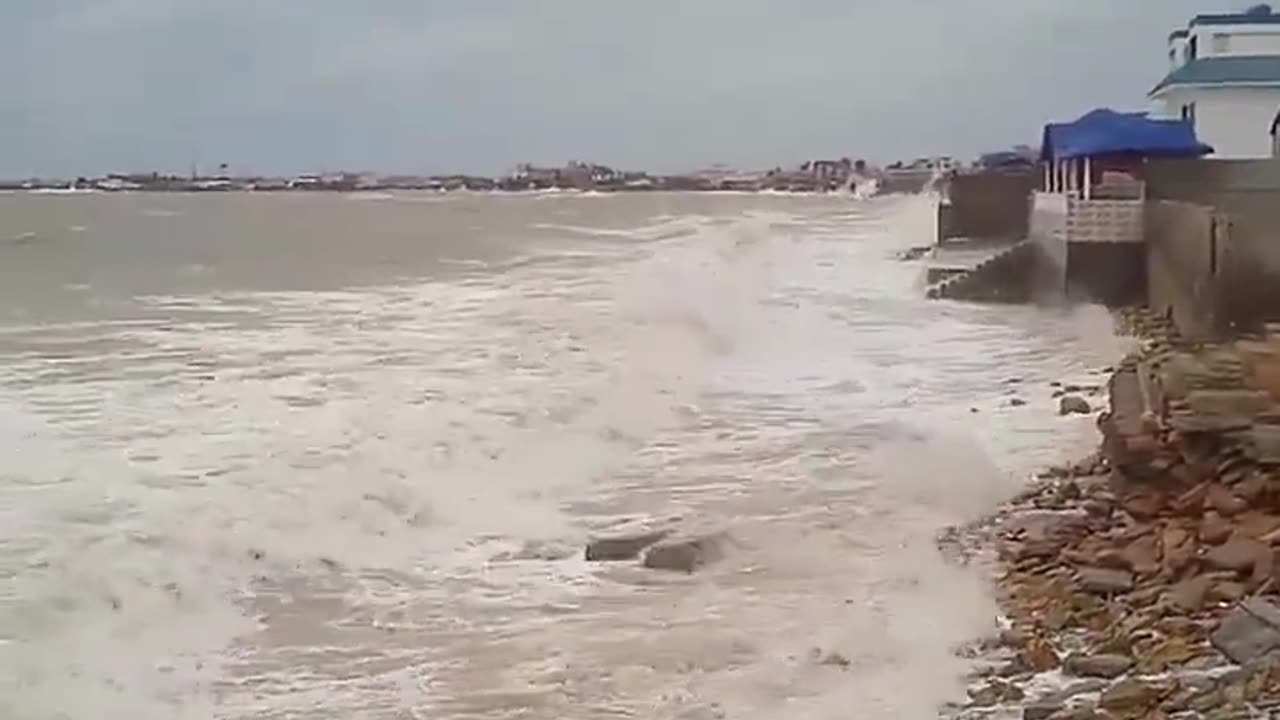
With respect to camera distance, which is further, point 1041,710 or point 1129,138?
point 1129,138

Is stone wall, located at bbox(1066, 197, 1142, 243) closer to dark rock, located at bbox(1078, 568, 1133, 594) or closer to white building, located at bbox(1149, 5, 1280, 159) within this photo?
white building, located at bbox(1149, 5, 1280, 159)

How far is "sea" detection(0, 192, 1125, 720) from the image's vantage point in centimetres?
686

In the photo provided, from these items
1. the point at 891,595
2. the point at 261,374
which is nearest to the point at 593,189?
the point at 261,374

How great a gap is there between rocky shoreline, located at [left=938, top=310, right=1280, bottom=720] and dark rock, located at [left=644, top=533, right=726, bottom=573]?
1.25 m

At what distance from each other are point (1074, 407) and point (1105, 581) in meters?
5.83

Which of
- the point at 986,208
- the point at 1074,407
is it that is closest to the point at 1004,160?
the point at 986,208

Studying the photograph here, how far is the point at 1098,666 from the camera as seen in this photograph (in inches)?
235

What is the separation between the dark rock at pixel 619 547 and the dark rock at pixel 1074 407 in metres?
4.91

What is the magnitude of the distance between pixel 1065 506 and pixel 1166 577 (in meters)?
2.06

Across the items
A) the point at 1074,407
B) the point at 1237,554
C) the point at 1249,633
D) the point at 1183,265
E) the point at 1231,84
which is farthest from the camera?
the point at 1231,84

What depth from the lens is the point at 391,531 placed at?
32.5 ft

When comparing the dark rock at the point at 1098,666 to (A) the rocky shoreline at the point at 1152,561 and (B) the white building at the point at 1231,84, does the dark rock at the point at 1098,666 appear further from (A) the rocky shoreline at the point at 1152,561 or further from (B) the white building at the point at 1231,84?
(B) the white building at the point at 1231,84

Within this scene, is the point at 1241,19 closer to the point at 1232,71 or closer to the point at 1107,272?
the point at 1232,71

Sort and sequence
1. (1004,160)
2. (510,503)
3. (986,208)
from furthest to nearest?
1. (1004,160)
2. (986,208)
3. (510,503)
